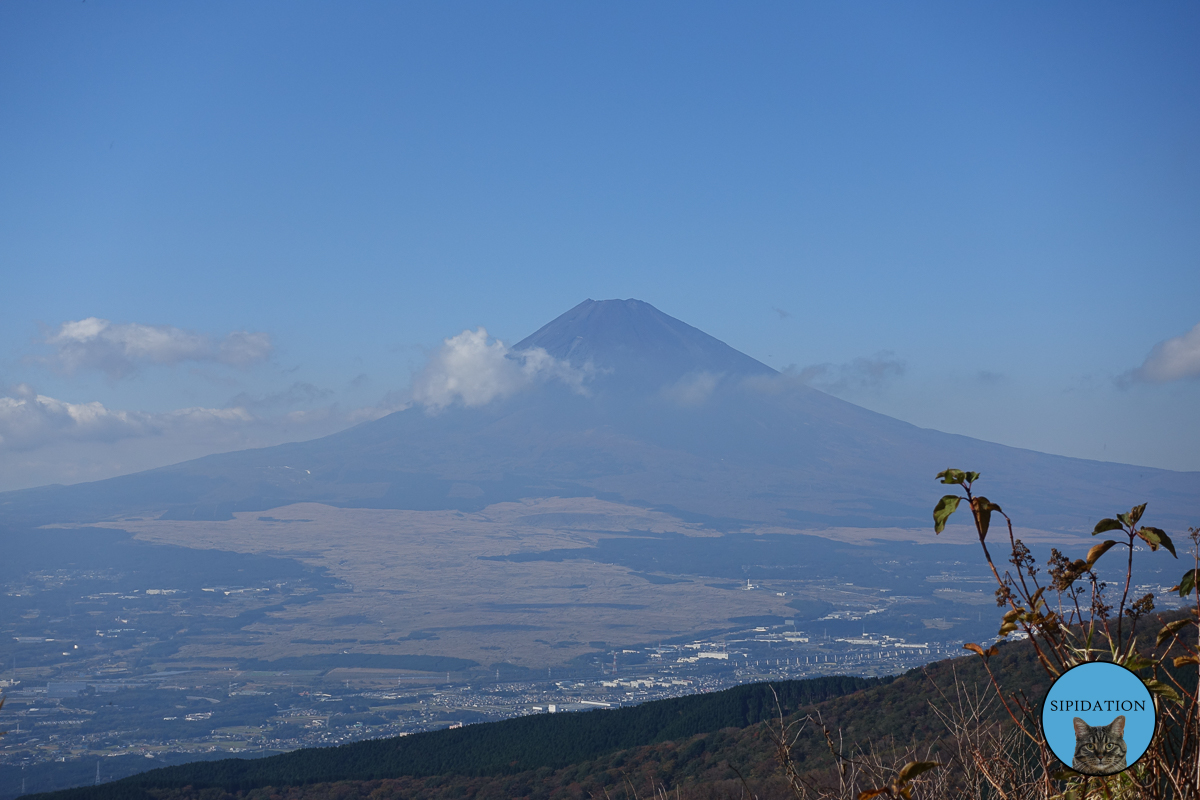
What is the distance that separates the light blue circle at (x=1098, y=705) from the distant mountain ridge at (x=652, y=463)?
442 feet

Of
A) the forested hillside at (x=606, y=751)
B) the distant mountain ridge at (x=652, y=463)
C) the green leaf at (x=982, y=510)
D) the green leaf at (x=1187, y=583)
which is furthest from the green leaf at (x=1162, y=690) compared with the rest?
the distant mountain ridge at (x=652, y=463)

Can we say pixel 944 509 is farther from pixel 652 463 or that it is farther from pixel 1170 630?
pixel 652 463

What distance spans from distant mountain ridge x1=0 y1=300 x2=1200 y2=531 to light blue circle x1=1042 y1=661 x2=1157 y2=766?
135 metres

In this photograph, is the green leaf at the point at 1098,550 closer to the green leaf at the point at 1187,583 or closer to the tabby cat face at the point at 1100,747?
the green leaf at the point at 1187,583

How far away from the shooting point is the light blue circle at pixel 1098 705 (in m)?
1.83

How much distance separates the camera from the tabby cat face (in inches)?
72.5

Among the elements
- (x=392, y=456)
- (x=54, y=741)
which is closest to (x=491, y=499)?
(x=392, y=456)

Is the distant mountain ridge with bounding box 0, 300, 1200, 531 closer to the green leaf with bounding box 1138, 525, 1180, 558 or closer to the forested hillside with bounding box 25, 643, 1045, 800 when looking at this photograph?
the forested hillside with bounding box 25, 643, 1045, 800

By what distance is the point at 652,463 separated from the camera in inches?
6161

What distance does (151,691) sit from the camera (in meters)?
71.1

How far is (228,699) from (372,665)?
1340cm

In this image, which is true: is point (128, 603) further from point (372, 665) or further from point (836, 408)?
point (836, 408)

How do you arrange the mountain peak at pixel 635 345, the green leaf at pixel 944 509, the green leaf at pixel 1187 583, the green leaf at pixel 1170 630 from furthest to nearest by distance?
the mountain peak at pixel 635 345 < the green leaf at pixel 1187 583 < the green leaf at pixel 1170 630 < the green leaf at pixel 944 509

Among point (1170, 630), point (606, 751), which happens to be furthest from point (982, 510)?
point (606, 751)
